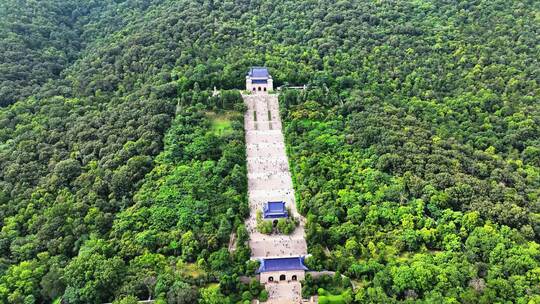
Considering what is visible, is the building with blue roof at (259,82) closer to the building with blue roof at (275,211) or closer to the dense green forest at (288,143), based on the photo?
the dense green forest at (288,143)

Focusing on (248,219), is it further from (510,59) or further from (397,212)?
(510,59)

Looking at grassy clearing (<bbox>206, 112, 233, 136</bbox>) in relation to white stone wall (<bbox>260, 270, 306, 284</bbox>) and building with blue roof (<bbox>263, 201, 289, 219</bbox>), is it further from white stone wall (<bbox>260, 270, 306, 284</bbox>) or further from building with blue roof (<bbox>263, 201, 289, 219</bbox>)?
white stone wall (<bbox>260, 270, 306, 284</bbox>)

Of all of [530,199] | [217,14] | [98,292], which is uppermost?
[217,14]

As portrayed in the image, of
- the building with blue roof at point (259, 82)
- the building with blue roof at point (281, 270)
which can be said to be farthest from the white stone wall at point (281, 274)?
the building with blue roof at point (259, 82)

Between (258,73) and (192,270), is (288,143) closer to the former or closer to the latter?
(258,73)

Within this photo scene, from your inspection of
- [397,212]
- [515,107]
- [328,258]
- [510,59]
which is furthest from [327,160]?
[510,59]

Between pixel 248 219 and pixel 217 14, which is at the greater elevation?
pixel 217 14

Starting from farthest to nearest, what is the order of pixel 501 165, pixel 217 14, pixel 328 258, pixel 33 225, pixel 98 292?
1. pixel 217 14
2. pixel 501 165
3. pixel 33 225
4. pixel 328 258
5. pixel 98 292
